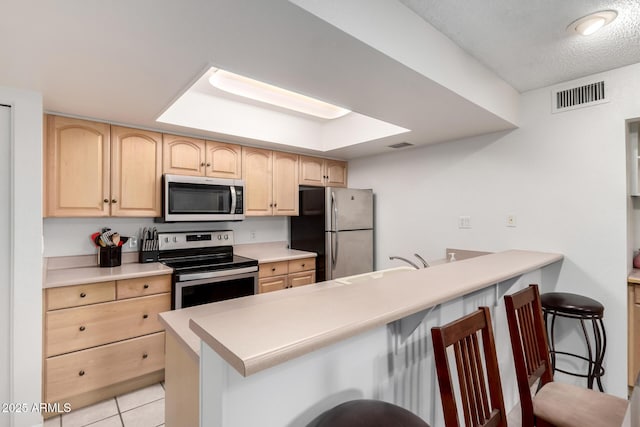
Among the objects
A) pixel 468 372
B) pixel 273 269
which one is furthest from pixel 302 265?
pixel 468 372

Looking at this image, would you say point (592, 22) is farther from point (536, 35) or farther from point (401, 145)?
point (401, 145)

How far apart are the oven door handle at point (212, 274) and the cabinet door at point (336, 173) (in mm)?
1677

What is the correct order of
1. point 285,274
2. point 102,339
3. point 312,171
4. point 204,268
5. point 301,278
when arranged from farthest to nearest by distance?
point 312,171
point 301,278
point 285,274
point 204,268
point 102,339

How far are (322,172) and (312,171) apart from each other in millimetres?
171

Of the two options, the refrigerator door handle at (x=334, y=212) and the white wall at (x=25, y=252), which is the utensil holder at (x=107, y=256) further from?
the refrigerator door handle at (x=334, y=212)

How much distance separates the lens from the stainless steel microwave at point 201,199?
8.85 ft

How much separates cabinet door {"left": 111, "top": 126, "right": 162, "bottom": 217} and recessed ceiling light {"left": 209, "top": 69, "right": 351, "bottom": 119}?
2.56ft

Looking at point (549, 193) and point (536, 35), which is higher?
point (536, 35)

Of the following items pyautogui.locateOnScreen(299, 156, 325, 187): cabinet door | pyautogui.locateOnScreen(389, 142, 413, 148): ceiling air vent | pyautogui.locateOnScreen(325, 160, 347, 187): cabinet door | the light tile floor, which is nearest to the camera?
the light tile floor

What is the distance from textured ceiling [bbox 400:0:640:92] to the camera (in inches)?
59.9

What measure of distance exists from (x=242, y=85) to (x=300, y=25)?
5.76 ft

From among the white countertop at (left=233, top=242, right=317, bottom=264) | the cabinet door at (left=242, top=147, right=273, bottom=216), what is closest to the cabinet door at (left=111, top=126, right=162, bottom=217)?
the cabinet door at (left=242, top=147, right=273, bottom=216)

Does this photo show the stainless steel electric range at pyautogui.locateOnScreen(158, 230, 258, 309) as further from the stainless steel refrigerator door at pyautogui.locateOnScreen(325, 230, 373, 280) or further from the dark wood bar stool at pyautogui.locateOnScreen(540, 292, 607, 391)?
the dark wood bar stool at pyautogui.locateOnScreen(540, 292, 607, 391)

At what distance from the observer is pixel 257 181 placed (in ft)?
11.0
